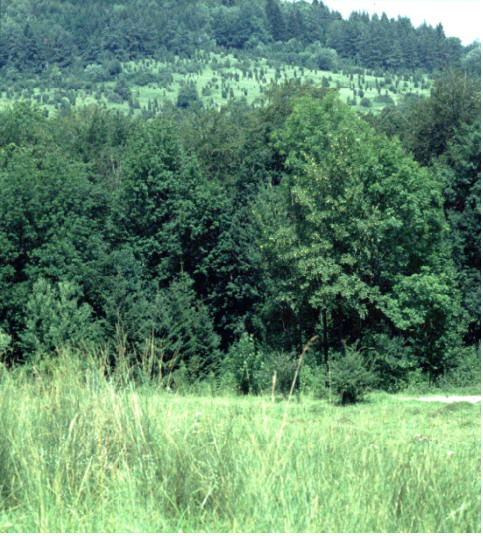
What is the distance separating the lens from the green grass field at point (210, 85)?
356 feet

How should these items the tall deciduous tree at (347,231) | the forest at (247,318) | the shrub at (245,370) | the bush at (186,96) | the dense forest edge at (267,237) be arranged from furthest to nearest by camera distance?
1. the bush at (186,96)
2. the tall deciduous tree at (347,231)
3. the dense forest edge at (267,237)
4. the shrub at (245,370)
5. the forest at (247,318)

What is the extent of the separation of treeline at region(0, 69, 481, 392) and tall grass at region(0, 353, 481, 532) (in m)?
19.4

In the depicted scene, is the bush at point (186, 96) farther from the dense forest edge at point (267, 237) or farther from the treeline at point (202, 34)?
the dense forest edge at point (267, 237)

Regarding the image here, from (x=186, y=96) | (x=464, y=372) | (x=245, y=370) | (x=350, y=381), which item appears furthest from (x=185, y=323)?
(x=186, y=96)

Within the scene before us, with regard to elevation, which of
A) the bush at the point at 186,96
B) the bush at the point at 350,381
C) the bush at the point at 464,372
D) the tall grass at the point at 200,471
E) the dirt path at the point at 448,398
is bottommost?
the bush at the point at 464,372

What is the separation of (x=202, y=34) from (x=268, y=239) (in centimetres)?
15968

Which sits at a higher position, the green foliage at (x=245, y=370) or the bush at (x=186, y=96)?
the bush at (x=186, y=96)

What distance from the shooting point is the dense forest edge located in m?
29.7

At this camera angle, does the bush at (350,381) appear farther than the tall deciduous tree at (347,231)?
No

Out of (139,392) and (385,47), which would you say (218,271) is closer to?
(139,392)

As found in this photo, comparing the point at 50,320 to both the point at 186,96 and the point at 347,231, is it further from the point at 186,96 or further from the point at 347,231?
the point at 186,96

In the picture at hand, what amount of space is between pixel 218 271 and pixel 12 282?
36.6ft

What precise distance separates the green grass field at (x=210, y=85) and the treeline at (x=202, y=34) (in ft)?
8.98

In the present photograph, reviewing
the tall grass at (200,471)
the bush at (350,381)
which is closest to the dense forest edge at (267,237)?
the bush at (350,381)
